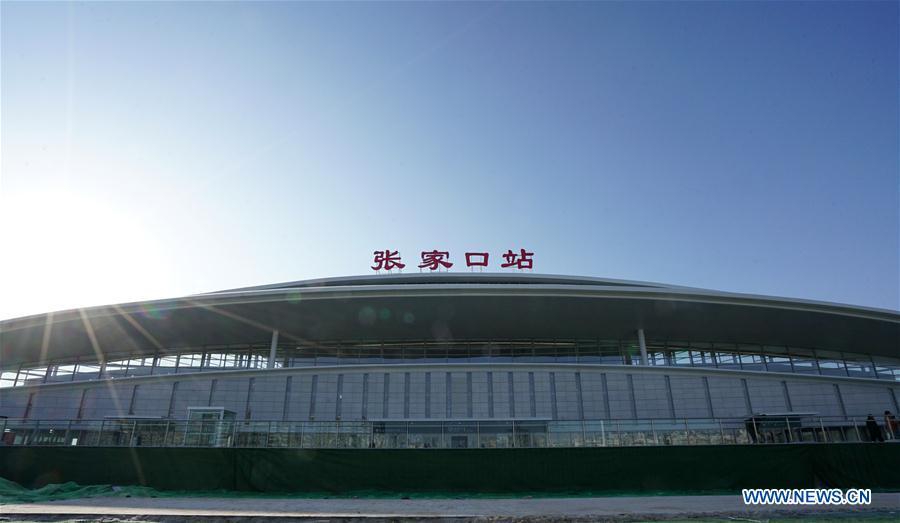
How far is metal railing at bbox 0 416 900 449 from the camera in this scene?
53.3 ft

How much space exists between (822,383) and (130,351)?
3743 cm

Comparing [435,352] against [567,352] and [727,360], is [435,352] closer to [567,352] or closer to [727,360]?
[567,352]

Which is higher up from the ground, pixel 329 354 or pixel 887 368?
pixel 329 354

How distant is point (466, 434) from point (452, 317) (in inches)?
402

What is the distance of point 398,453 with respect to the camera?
1590 cm

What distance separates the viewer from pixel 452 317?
26500 mm

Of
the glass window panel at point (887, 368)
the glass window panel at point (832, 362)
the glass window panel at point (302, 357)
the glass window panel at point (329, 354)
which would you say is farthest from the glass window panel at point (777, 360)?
the glass window panel at point (302, 357)

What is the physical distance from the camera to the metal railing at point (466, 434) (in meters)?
16.2

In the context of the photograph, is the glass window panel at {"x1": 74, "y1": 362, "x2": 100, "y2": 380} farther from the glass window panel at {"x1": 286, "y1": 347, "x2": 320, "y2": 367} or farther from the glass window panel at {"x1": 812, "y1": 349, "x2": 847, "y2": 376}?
the glass window panel at {"x1": 812, "y1": 349, "x2": 847, "y2": 376}

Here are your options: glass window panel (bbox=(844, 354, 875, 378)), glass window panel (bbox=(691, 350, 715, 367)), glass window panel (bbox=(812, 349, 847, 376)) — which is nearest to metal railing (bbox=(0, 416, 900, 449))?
glass window panel (bbox=(691, 350, 715, 367))

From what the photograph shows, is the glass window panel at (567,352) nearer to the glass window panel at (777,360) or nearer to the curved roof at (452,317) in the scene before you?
the curved roof at (452,317)

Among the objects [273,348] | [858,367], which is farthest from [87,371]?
[858,367]

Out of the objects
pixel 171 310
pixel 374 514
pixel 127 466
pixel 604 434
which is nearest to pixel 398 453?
pixel 374 514

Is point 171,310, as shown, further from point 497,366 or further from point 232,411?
point 497,366
